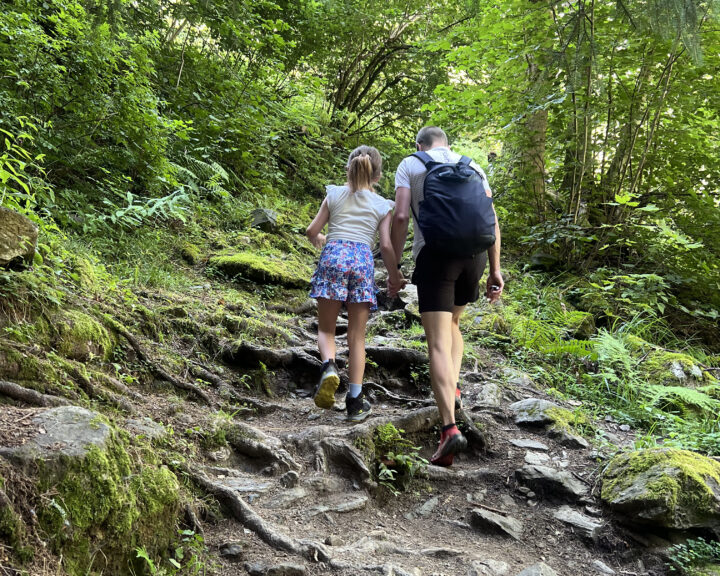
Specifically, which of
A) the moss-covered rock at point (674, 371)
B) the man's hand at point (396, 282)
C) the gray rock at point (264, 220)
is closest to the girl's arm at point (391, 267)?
the man's hand at point (396, 282)

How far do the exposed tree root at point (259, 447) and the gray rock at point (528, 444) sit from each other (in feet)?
6.11

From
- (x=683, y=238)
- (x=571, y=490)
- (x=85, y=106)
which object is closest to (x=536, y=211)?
(x=683, y=238)

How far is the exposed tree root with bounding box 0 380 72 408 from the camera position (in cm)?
246

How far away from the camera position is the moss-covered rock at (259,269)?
7.19m

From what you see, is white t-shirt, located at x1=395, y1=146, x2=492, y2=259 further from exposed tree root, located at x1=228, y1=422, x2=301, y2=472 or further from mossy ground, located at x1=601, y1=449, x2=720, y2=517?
mossy ground, located at x1=601, y1=449, x2=720, y2=517

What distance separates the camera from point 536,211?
920 cm

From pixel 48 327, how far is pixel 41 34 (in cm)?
440

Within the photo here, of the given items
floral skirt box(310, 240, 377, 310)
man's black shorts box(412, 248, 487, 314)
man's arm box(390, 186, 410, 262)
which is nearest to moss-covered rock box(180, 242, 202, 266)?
floral skirt box(310, 240, 377, 310)

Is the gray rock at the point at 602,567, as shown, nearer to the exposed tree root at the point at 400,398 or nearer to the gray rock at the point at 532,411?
the gray rock at the point at 532,411

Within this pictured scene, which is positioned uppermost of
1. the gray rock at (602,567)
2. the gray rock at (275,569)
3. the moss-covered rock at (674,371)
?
the moss-covered rock at (674,371)

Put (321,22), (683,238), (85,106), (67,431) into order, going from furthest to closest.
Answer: (321,22)
(683,238)
(85,106)
(67,431)

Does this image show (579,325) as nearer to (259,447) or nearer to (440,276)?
(440,276)

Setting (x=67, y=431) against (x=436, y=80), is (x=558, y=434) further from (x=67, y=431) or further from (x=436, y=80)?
(x=436, y=80)

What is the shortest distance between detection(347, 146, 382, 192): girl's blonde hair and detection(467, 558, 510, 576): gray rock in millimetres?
2934
